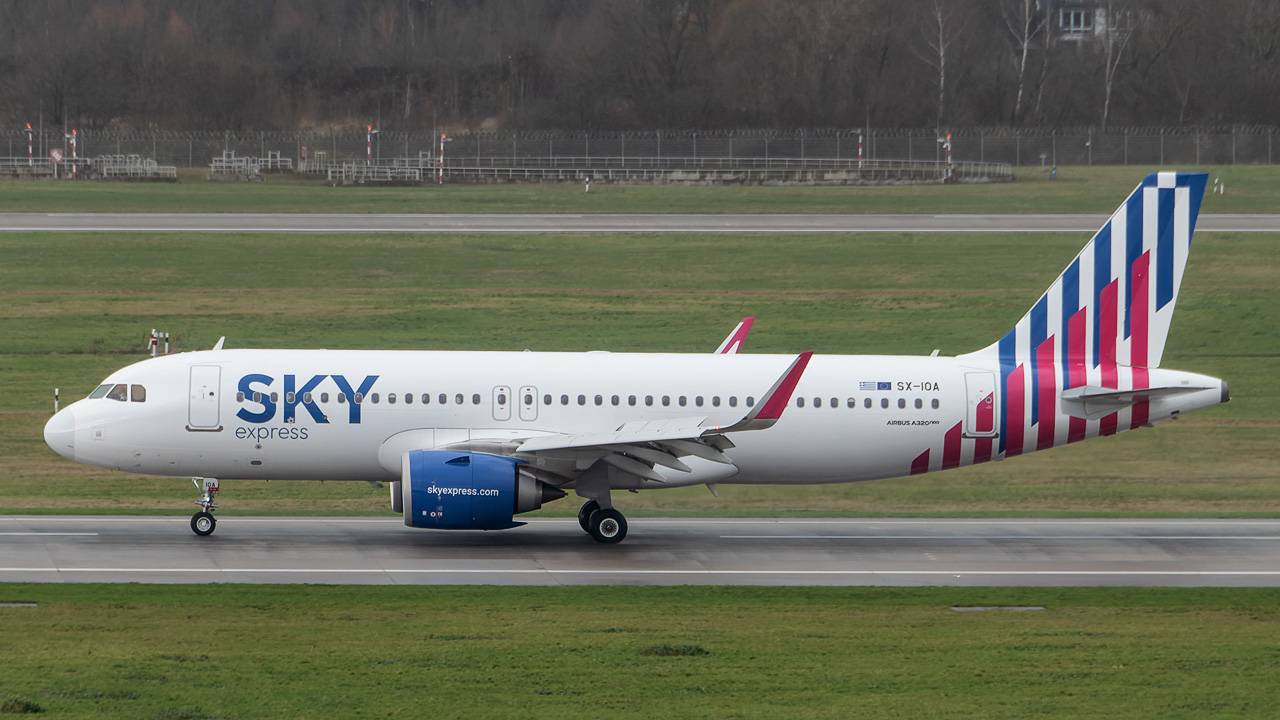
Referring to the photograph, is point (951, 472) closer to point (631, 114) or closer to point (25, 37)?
point (631, 114)

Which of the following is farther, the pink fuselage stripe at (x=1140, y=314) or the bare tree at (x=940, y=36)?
the bare tree at (x=940, y=36)

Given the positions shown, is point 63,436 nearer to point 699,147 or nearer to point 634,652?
point 634,652

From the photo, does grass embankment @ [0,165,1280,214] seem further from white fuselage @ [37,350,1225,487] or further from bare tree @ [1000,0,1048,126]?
white fuselage @ [37,350,1225,487]

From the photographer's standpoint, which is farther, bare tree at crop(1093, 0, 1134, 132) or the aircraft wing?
bare tree at crop(1093, 0, 1134, 132)

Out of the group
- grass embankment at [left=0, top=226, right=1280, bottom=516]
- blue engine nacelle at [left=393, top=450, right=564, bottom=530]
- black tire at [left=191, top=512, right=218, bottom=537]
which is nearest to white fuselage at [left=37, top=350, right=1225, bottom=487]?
black tire at [left=191, top=512, right=218, bottom=537]

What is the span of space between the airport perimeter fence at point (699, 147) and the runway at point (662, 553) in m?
65.5

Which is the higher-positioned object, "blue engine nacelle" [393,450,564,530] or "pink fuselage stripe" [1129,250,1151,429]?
"pink fuselage stripe" [1129,250,1151,429]

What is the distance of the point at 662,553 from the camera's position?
2905cm

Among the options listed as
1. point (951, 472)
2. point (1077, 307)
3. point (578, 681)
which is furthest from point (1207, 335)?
point (578, 681)

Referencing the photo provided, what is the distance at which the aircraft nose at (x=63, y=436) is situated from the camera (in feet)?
95.5

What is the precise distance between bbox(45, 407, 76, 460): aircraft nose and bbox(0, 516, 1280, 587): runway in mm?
1656

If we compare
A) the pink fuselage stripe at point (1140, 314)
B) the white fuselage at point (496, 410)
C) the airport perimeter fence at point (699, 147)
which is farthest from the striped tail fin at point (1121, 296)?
the airport perimeter fence at point (699, 147)

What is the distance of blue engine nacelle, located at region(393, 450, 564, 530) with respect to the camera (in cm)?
2762

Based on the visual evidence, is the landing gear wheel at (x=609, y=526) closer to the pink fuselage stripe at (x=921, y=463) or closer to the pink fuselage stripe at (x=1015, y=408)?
the pink fuselage stripe at (x=921, y=463)
